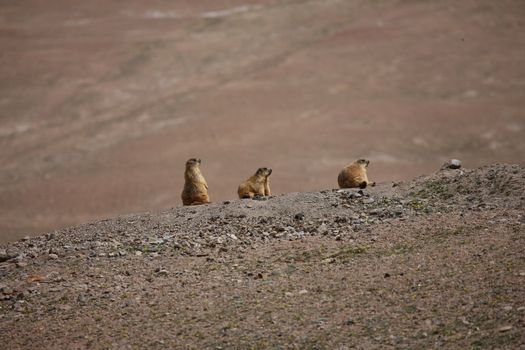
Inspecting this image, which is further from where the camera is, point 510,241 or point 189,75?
point 189,75

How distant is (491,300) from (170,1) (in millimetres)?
48720

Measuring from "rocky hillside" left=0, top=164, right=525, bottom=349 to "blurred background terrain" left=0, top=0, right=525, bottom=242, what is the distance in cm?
1622

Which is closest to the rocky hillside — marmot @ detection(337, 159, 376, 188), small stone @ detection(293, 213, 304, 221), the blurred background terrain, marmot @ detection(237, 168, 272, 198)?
small stone @ detection(293, 213, 304, 221)

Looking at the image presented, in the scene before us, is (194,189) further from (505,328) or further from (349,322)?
(505,328)

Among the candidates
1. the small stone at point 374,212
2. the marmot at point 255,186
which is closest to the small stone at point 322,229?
the small stone at point 374,212

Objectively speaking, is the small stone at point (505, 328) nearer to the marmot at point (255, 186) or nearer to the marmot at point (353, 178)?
the marmot at point (353, 178)

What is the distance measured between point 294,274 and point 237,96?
98.5 ft

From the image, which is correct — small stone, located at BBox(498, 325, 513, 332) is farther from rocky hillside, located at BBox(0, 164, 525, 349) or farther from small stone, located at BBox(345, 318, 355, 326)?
small stone, located at BBox(345, 318, 355, 326)

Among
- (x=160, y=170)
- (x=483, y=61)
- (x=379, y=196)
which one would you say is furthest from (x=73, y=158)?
(x=379, y=196)

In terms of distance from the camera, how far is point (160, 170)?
3197cm

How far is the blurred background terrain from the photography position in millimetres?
31047

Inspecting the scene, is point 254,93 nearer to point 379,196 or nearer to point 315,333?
point 379,196

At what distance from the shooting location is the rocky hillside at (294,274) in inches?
311

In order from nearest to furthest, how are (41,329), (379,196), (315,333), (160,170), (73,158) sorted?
(315,333), (41,329), (379,196), (160,170), (73,158)
